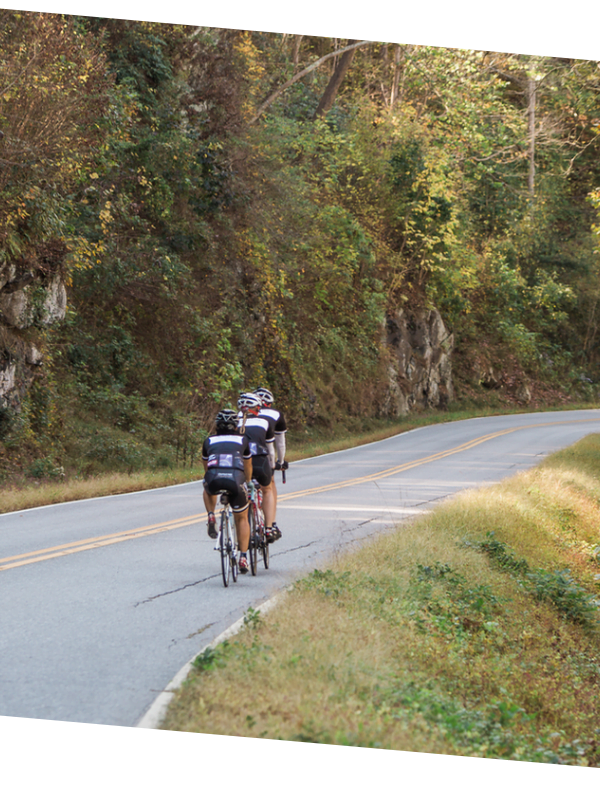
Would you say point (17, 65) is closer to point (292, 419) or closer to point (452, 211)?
point (292, 419)

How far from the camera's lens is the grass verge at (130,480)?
1490 cm

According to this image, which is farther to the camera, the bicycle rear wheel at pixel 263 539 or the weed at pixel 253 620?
the bicycle rear wheel at pixel 263 539

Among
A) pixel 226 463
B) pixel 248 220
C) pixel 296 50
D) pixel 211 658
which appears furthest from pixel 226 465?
pixel 296 50

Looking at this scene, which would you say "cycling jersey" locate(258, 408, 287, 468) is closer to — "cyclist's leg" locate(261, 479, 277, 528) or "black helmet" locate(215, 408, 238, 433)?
"cyclist's leg" locate(261, 479, 277, 528)

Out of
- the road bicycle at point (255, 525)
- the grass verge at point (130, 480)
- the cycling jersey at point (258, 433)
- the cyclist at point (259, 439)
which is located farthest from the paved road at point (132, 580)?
the cycling jersey at point (258, 433)

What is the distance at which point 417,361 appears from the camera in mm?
41750

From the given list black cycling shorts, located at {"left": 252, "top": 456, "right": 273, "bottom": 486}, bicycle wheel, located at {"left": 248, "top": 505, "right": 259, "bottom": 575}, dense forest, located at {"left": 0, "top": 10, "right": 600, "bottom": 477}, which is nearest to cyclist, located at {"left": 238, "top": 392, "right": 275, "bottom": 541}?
black cycling shorts, located at {"left": 252, "top": 456, "right": 273, "bottom": 486}

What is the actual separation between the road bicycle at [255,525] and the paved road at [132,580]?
0.85ft

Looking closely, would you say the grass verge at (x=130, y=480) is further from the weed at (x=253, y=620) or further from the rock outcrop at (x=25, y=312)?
the weed at (x=253, y=620)

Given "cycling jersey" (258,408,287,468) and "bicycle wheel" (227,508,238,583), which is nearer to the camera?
"bicycle wheel" (227,508,238,583)

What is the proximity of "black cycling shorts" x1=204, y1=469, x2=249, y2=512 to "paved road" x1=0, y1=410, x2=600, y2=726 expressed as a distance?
0.91 m

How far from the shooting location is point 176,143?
79.6ft

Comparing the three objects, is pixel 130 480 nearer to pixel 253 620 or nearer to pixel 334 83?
pixel 253 620

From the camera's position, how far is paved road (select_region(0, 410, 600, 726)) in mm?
5734
